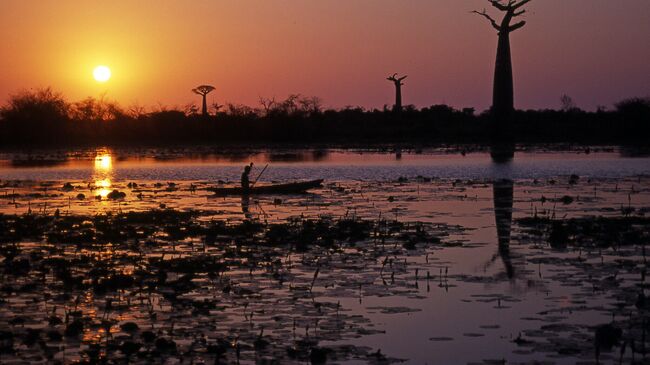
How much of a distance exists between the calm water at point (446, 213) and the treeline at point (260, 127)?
24.5 metres

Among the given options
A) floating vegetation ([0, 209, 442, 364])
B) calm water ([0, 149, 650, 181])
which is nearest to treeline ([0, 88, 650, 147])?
calm water ([0, 149, 650, 181])

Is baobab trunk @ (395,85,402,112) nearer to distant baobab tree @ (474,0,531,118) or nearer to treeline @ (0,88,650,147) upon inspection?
treeline @ (0,88,650,147)

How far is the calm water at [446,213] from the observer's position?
1083 centimetres

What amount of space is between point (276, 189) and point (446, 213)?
8160 millimetres

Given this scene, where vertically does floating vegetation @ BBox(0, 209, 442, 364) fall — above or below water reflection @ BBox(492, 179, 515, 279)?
below

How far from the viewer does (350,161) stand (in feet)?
179

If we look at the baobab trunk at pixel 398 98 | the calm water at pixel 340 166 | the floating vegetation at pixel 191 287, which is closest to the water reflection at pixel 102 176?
the calm water at pixel 340 166

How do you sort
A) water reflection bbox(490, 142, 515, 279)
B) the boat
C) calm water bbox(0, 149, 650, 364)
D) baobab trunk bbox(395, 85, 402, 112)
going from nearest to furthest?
calm water bbox(0, 149, 650, 364)
water reflection bbox(490, 142, 515, 279)
the boat
baobab trunk bbox(395, 85, 402, 112)

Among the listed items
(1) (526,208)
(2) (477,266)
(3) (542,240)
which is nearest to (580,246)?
(3) (542,240)

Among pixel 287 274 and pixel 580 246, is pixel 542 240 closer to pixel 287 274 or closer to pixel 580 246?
pixel 580 246

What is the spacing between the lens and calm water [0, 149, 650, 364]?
35.5ft

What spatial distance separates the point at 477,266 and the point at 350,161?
3950 cm

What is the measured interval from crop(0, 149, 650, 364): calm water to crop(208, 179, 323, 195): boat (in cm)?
52

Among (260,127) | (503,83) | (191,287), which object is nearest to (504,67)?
(503,83)
